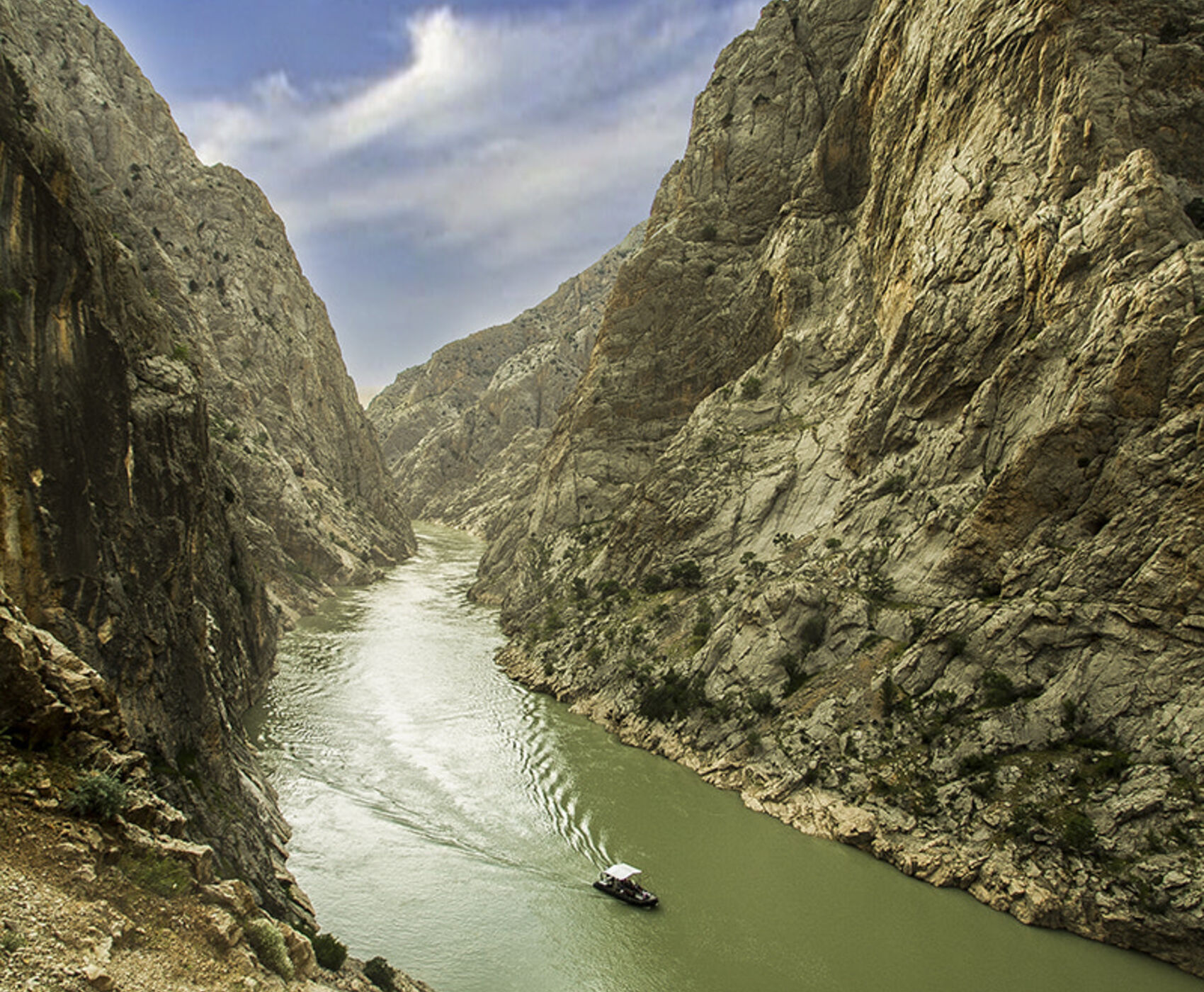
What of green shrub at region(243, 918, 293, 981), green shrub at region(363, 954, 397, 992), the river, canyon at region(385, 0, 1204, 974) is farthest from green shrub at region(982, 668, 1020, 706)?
green shrub at region(243, 918, 293, 981)

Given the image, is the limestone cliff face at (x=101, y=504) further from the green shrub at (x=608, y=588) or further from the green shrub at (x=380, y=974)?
the green shrub at (x=608, y=588)

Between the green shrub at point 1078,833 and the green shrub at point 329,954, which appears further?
the green shrub at point 1078,833

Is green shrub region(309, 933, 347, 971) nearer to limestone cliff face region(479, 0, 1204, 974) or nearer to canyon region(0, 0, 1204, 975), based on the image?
canyon region(0, 0, 1204, 975)

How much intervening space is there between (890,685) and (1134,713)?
828 centimetres

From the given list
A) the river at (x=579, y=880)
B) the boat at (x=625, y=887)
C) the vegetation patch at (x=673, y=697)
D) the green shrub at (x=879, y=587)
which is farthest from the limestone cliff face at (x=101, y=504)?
the green shrub at (x=879, y=587)

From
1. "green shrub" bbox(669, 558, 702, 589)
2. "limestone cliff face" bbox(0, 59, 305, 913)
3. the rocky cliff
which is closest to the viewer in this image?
the rocky cliff

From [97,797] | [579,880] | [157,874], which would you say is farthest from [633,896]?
[97,797]

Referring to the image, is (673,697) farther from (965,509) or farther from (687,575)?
(965,509)

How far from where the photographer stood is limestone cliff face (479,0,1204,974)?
25.2m

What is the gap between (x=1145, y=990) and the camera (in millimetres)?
20750

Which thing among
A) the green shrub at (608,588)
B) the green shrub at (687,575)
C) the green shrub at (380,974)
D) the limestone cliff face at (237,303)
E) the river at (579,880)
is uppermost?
the limestone cliff face at (237,303)

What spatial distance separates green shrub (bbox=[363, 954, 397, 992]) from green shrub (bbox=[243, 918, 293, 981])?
5.40m

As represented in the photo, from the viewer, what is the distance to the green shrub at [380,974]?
18.0 meters

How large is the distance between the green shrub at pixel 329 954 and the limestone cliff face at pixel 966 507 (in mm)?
18488
